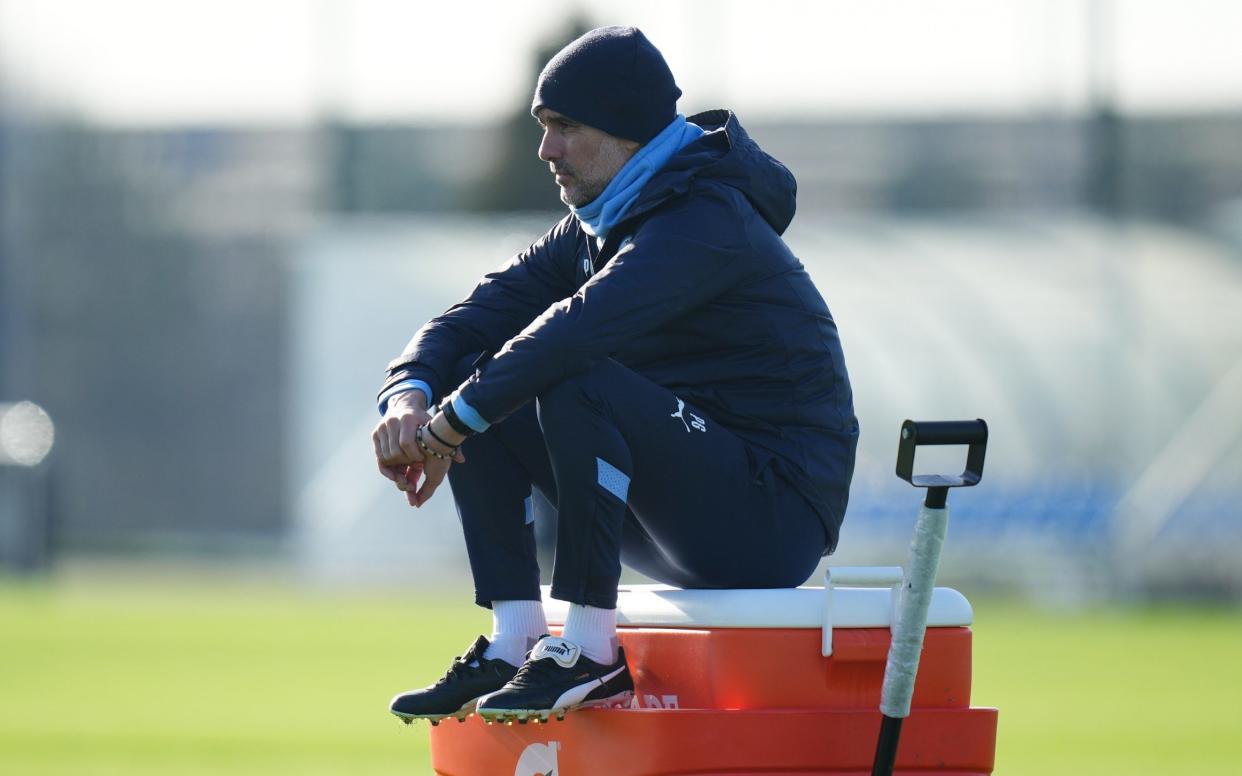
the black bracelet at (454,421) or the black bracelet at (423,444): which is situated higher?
the black bracelet at (454,421)

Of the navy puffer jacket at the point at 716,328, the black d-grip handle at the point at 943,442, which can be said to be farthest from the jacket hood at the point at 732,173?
the black d-grip handle at the point at 943,442

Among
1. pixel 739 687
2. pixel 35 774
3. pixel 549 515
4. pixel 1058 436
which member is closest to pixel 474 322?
pixel 739 687

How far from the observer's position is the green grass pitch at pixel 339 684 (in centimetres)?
660

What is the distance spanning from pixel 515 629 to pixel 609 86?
95 centimetres

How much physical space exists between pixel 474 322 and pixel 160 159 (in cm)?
2677

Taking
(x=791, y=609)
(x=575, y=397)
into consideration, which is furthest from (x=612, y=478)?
(x=791, y=609)

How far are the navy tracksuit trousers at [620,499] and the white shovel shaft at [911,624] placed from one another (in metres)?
0.39

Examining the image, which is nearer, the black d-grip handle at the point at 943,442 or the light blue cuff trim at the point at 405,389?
the black d-grip handle at the point at 943,442

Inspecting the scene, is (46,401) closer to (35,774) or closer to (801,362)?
(35,774)

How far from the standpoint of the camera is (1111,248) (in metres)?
16.3

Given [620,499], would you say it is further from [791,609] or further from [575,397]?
[791,609]

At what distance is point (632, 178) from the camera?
354cm

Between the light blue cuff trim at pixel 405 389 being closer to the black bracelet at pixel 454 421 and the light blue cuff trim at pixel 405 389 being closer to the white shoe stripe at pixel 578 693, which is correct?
the black bracelet at pixel 454 421

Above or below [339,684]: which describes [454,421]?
above
